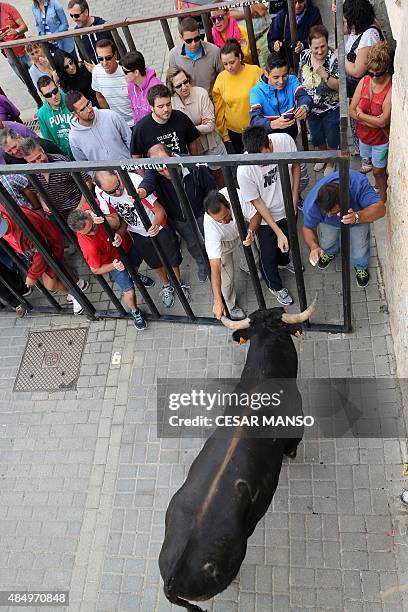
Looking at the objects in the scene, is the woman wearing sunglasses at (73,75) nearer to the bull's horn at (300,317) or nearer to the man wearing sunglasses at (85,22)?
the man wearing sunglasses at (85,22)

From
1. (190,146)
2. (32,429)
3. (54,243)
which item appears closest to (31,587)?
(32,429)

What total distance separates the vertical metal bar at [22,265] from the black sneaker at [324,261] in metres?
3.07

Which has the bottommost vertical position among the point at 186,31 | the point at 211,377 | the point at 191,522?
the point at 211,377

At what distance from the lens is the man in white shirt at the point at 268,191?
4438 mm

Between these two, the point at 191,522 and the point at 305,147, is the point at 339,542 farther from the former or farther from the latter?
the point at 305,147

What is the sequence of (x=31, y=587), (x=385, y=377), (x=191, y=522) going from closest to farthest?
(x=191, y=522) → (x=31, y=587) → (x=385, y=377)

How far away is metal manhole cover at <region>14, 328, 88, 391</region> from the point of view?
577 cm

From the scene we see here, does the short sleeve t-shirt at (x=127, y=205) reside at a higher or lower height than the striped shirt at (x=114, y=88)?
lower

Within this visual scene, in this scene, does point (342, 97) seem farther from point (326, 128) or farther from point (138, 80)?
point (138, 80)

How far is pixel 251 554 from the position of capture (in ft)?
14.0

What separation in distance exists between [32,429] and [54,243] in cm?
201

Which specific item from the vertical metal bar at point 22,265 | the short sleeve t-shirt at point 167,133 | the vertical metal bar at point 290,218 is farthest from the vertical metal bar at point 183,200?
the vertical metal bar at point 22,265

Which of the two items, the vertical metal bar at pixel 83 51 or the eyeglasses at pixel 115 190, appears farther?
the vertical metal bar at pixel 83 51

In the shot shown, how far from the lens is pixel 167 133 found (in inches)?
207
